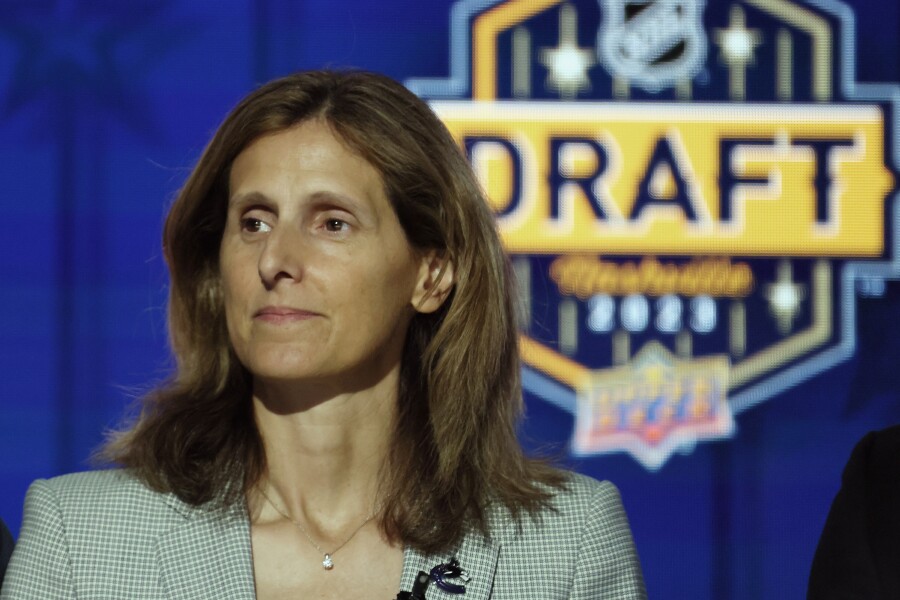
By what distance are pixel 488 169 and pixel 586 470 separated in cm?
87

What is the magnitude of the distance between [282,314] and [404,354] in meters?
0.41

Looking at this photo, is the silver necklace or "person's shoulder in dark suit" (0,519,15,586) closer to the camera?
the silver necklace

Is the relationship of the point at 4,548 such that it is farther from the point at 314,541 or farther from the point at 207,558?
the point at 314,541

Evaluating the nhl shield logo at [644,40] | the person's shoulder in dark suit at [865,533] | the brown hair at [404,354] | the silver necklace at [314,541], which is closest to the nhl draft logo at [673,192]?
the nhl shield logo at [644,40]

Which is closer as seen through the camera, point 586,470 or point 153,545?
point 153,545

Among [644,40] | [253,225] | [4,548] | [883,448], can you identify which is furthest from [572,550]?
[644,40]

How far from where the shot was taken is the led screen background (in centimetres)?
385

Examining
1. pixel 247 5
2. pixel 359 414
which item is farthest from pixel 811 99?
pixel 359 414

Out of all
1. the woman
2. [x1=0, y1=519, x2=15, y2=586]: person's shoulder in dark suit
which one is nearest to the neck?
the woman

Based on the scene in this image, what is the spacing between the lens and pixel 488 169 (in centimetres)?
398

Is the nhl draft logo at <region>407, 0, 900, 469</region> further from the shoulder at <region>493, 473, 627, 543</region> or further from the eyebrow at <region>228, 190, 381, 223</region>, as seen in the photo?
the eyebrow at <region>228, 190, 381, 223</region>

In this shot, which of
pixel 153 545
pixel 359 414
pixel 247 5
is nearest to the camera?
pixel 153 545

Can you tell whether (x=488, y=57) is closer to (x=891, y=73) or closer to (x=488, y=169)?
(x=488, y=169)

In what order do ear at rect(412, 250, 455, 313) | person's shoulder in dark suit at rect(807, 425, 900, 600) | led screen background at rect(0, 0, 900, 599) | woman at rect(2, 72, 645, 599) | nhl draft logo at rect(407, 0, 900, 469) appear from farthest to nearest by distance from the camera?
nhl draft logo at rect(407, 0, 900, 469) < led screen background at rect(0, 0, 900, 599) < ear at rect(412, 250, 455, 313) < woman at rect(2, 72, 645, 599) < person's shoulder in dark suit at rect(807, 425, 900, 600)
